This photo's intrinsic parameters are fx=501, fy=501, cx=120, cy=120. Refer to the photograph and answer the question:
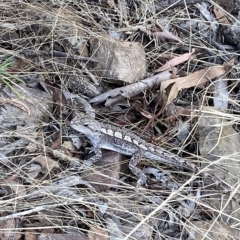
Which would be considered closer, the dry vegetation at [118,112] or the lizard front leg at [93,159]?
the dry vegetation at [118,112]

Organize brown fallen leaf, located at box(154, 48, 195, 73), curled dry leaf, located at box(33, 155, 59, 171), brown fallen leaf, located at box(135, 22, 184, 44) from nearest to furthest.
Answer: curled dry leaf, located at box(33, 155, 59, 171), brown fallen leaf, located at box(154, 48, 195, 73), brown fallen leaf, located at box(135, 22, 184, 44)

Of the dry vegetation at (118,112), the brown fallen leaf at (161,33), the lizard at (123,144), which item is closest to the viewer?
the dry vegetation at (118,112)

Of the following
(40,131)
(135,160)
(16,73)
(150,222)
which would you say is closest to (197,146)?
Result: (135,160)

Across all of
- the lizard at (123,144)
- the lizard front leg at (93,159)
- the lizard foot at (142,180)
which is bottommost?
the lizard foot at (142,180)

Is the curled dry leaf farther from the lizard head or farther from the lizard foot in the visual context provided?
the lizard foot

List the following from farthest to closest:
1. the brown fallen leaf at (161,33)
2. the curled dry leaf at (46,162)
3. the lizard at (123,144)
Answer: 1. the brown fallen leaf at (161,33)
2. the lizard at (123,144)
3. the curled dry leaf at (46,162)

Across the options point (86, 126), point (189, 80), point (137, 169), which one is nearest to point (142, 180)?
point (137, 169)

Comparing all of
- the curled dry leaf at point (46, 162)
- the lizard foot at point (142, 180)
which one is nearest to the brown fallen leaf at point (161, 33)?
the lizard foot at point (142, 180)

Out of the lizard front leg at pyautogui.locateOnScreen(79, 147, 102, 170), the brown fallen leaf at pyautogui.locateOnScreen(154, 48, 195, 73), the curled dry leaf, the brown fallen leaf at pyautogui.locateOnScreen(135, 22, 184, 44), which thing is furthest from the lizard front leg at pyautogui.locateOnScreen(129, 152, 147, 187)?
the brown fallen leaf at pyautogui.locateOnScreen(135, 22, 184, 44)

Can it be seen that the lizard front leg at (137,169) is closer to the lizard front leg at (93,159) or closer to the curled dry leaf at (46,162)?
the lizard front leg at (93,159)
